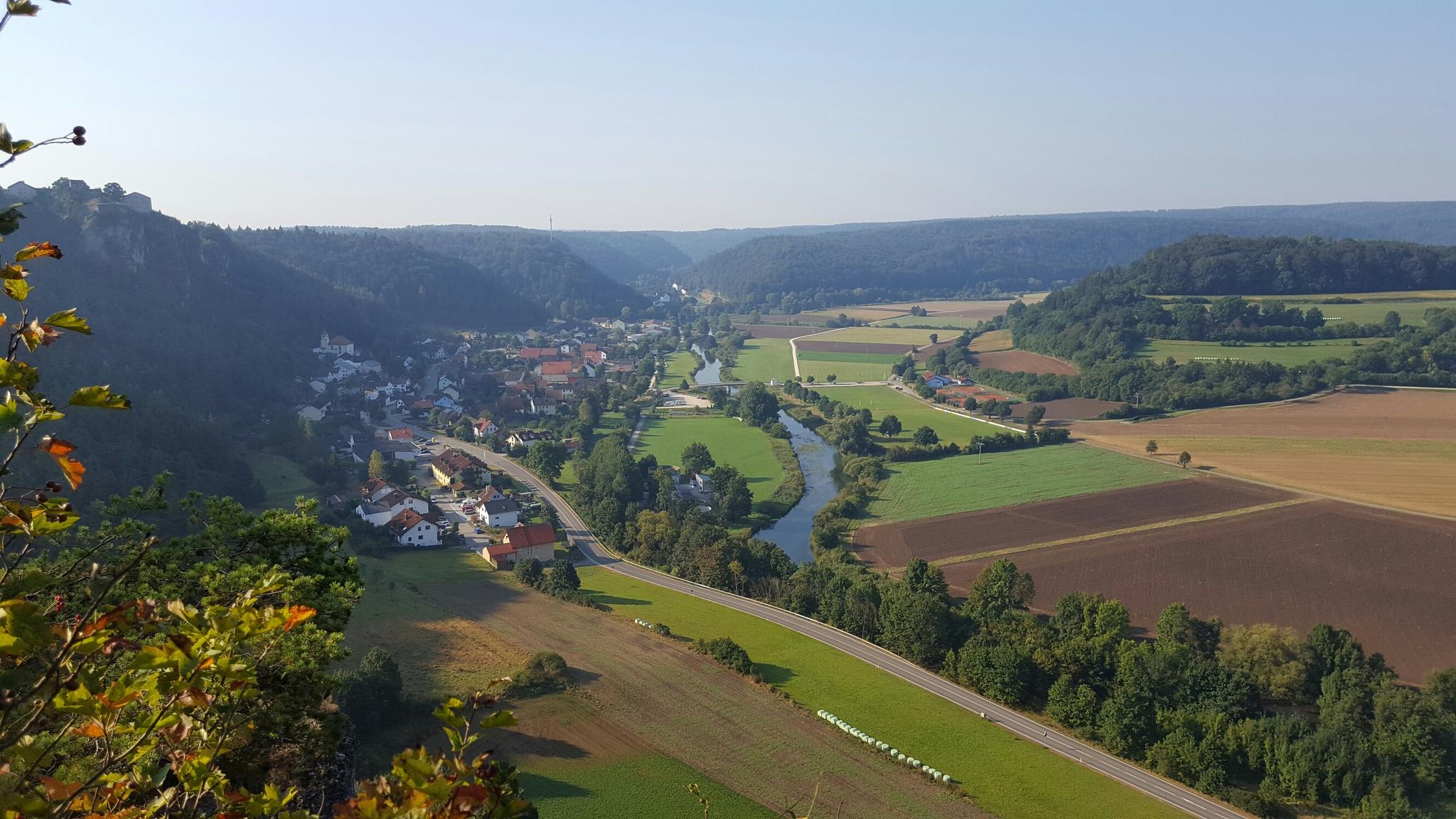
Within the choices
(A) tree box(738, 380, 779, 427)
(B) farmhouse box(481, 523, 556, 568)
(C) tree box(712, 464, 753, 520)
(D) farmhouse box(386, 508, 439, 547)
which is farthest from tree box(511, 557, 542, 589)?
(A) tree box(738, 380, 779, 427)

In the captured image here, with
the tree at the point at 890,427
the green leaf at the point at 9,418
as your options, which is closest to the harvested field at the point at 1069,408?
the tree at the point at 890,427

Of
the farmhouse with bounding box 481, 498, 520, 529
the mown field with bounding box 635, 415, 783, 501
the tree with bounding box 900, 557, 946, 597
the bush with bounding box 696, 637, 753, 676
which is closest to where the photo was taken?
the bush with bounding box 696, 637, 753, 676

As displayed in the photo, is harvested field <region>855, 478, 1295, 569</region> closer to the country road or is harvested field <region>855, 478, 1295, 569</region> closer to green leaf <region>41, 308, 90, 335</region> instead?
Answer: the country road

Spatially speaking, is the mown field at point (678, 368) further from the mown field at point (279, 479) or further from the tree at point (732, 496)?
the mown field at point (279, 479)

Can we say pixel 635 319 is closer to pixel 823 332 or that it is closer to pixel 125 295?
pixel 823 332

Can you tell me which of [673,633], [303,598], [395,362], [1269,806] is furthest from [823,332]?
[303,598]
